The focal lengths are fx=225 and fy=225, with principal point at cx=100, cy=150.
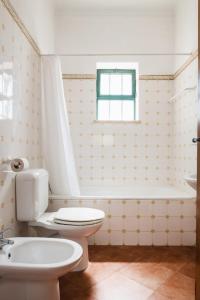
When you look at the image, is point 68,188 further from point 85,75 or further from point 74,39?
Answer: point 74,39

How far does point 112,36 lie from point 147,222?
2456 millimetres

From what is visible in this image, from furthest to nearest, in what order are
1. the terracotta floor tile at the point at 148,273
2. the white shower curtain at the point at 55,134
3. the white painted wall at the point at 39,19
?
the white shower curtain at the point at 55,134, the white painted wall at the point at 39,19, the terracotta floor tile at the point at 148,273

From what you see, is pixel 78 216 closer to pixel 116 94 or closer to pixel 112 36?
pixel 116 94

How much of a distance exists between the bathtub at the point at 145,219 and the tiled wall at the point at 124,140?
896 mm

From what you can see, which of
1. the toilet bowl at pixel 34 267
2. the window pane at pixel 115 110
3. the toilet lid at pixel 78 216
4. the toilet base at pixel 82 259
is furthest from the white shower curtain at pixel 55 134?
the window pane at pixel 115 110

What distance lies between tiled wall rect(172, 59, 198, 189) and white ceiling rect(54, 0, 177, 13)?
3.13 feet

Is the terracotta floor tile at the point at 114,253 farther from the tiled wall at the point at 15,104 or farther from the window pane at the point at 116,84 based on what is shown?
the window pane at the point at 116,84

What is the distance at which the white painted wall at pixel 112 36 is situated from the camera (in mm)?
3090

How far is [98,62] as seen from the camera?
313cm

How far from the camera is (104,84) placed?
10.9 feet

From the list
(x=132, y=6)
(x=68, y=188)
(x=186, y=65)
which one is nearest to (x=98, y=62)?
(x=132, y=6)

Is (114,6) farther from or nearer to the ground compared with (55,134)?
farther from the ground

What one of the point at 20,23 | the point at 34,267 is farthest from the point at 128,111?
the point at 34,267

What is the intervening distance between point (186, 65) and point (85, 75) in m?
1.31
